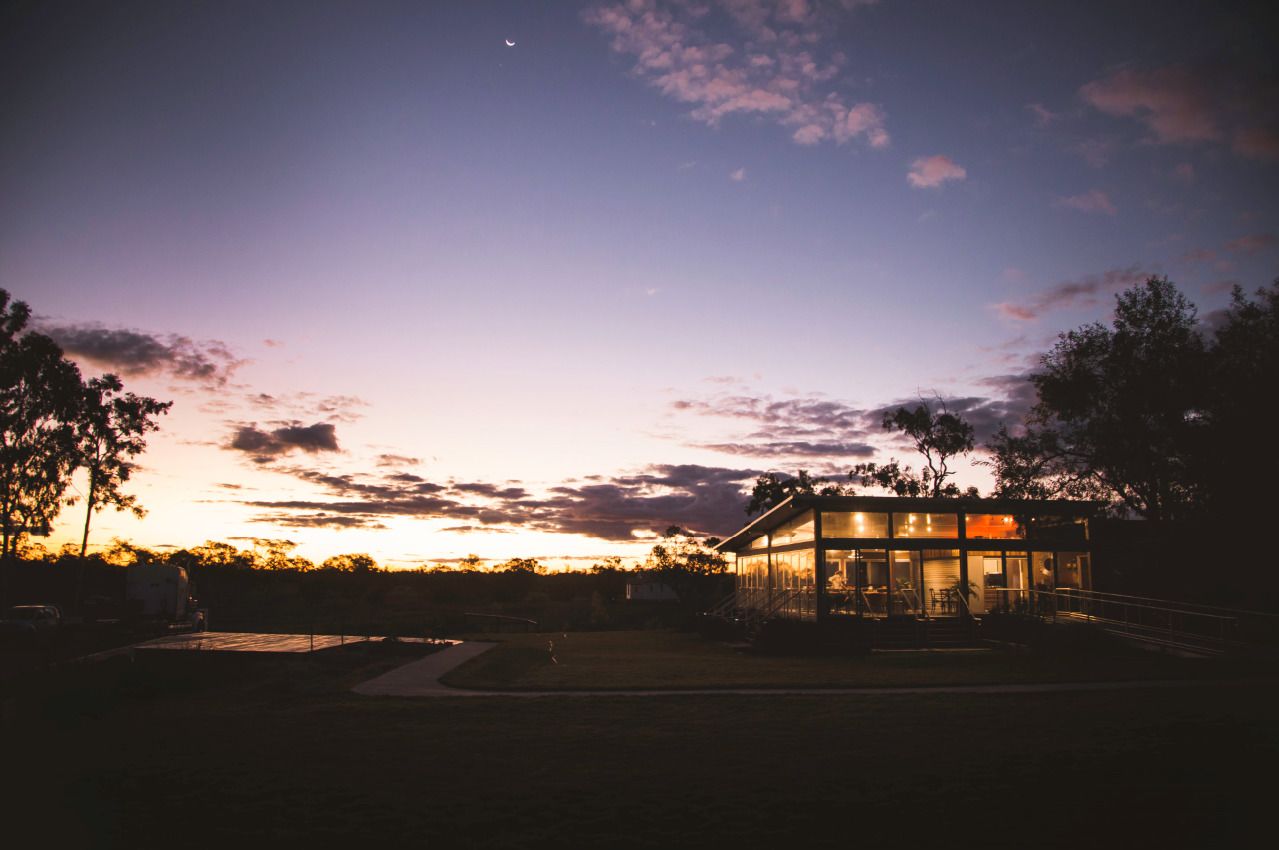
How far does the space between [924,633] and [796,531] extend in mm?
6310

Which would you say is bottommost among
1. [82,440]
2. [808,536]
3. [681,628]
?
[681,628]

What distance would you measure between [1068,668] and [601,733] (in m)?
13.0

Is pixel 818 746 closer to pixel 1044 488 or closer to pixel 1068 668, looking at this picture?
pixel 1068 668

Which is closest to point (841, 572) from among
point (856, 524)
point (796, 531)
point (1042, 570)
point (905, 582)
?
point (856, 524)

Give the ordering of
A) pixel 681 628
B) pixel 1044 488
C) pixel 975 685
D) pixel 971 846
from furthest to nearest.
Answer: pixel 681 628
pixel 1044 488
pixel 975 685
pixel 971 846

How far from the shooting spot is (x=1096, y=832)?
253 inches

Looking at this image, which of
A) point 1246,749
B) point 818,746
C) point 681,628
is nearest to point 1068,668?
point 1246,749

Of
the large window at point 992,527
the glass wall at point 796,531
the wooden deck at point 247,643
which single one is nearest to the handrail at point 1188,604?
the large window at point 992,527

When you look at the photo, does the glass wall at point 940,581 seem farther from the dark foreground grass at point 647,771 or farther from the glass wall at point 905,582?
the dark foreground grass at point 647,771

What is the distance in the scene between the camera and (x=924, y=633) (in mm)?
25875

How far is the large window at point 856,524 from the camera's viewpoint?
2795 centimetres

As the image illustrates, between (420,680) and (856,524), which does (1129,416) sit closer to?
(856,524)

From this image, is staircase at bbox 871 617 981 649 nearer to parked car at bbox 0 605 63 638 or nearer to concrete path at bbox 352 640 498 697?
concrete path at bbox 352 640 498 697

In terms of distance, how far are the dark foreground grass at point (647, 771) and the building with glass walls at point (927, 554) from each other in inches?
563
